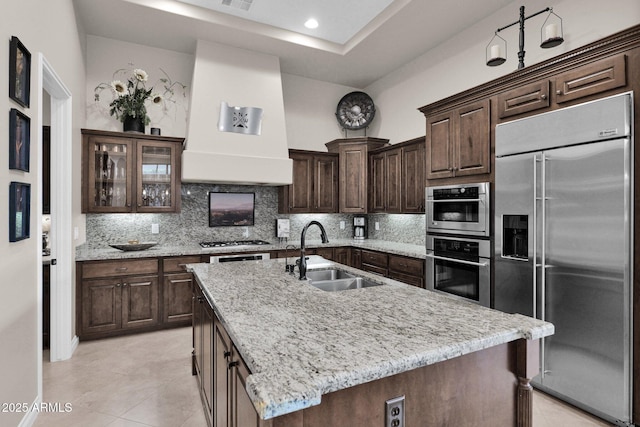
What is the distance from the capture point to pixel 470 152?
3.17m

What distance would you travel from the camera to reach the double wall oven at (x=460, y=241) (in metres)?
3.00

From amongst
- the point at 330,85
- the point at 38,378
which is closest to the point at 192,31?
the point at 330,85

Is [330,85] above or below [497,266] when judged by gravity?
above

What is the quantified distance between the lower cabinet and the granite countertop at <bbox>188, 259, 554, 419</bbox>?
0.47 feet

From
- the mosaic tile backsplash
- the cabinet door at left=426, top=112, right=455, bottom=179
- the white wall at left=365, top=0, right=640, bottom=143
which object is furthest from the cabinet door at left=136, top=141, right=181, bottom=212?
the white wall at left=365, top=0, right=640, bottom=143

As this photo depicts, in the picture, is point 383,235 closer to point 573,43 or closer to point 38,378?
point 573,43

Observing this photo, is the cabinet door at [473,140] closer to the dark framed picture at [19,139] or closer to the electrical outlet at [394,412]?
the electrical outlet at [394,412]

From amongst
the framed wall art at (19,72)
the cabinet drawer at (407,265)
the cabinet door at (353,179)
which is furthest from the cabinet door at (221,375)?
the cabinet door at (353,179)

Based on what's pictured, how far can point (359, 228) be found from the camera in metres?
5.61

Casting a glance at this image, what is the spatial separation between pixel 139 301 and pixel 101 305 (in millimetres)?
357

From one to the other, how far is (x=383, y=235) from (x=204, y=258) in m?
2.72

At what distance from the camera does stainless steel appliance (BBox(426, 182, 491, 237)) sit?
3.00 metres

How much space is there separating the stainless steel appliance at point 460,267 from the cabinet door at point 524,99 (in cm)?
111

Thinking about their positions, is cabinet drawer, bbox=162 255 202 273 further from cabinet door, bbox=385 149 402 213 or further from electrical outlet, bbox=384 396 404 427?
electrical outlet, bbox=384 396 404 427
